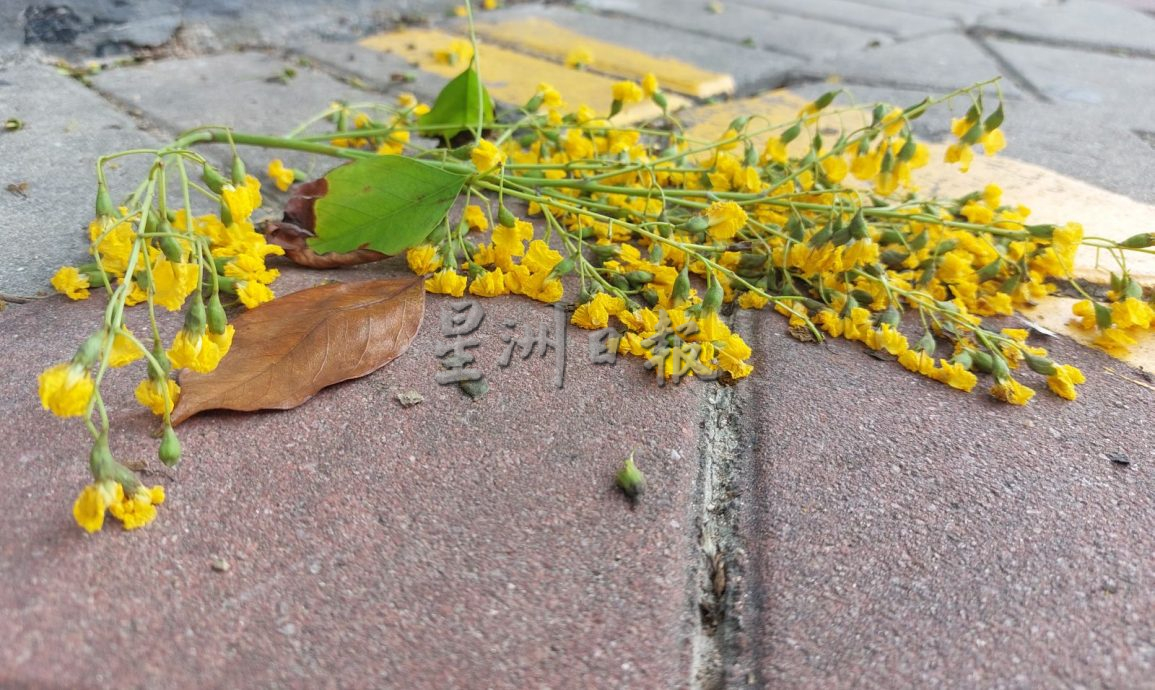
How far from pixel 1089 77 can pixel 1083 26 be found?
27.9 inches

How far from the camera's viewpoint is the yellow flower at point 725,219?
98 centimetres

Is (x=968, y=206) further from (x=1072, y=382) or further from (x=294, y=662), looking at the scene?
(x=294, y=662)

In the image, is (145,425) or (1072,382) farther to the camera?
(1072,382)

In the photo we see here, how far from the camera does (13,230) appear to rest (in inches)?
43.4

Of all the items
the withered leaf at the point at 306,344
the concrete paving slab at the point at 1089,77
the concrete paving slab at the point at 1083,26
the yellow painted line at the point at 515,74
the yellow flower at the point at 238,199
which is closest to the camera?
the withered leaf at the point at 306,344

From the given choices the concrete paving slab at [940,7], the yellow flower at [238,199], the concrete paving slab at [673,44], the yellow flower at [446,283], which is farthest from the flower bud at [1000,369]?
the concrete paving slab at [940,7]

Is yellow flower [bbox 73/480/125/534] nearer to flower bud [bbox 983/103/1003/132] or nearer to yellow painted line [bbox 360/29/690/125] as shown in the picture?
flower bud [bbox 983/103/1003/132]

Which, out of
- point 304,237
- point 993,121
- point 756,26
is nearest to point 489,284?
point 304,237

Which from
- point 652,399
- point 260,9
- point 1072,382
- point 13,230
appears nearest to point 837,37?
point 260,9

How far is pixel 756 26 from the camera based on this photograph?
8.20 ft

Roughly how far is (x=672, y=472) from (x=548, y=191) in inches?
21.4

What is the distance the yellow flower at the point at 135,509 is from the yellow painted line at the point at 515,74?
1190 millimetres

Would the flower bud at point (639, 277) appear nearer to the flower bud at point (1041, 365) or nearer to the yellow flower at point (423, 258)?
the yellow flower at point (423, 258)

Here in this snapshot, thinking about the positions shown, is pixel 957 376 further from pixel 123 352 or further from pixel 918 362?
pixel 123 352
